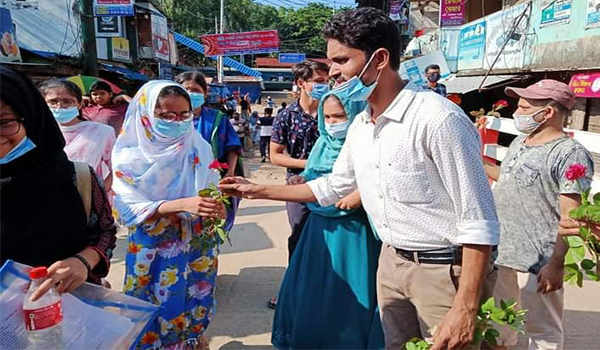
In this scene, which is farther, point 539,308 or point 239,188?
point 539,308

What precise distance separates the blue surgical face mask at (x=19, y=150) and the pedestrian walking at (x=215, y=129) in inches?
65.9

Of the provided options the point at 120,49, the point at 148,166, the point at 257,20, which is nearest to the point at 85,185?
the point at 148,166

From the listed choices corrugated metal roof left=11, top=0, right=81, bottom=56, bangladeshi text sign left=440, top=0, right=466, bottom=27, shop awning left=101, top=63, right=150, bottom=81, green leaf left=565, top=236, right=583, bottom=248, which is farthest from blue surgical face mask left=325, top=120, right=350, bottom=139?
shop awning left=101, top=63, right=150, bottom=81

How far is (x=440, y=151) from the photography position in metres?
1.44

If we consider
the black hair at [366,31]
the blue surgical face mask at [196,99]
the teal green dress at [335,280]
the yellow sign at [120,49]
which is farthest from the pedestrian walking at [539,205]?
the yellow sign at [120,49]

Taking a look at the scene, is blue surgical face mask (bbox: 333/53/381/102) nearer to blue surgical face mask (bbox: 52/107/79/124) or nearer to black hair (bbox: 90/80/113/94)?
blue surgical face mask (bbox: 52/107/79/124)

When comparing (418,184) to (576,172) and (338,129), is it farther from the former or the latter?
(338,129)

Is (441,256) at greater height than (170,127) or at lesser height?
lesser

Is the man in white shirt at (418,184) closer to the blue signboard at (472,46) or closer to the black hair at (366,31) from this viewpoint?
the black hair at (366,31)

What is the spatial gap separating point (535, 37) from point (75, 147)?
8751 mm

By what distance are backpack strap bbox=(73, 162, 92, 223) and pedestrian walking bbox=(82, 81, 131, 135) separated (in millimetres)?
3120

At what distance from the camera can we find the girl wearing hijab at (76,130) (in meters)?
2.90

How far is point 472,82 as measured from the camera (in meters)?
10.8

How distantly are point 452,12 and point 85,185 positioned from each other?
12.6m
